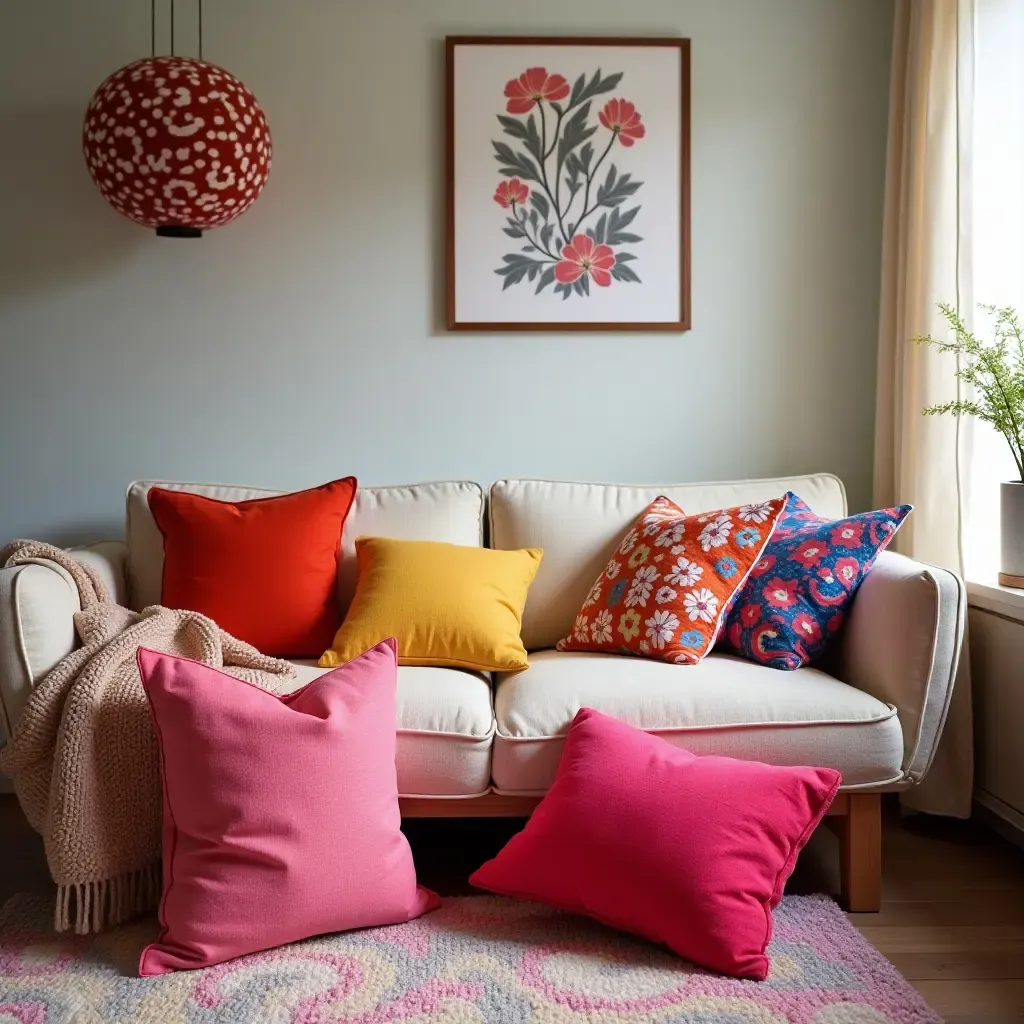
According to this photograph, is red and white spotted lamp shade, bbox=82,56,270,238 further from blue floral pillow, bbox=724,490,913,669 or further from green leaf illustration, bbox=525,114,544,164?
blue floral pillow, bbox=724,490,913,669

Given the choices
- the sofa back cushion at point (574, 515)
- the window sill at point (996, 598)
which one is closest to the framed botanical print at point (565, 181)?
the sofa back cushion at point (574, 515)

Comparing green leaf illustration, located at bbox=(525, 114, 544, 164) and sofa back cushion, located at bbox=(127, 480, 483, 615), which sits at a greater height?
green leaf illustration, located at bbox=(525, 114, 544, 164)

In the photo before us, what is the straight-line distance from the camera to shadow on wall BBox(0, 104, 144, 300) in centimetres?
275

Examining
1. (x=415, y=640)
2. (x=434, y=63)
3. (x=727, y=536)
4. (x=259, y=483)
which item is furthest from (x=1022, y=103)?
(x=259, y=483)

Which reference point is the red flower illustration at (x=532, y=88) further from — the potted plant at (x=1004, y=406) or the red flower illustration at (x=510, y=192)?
the potted plant at (x=1004, y=406)

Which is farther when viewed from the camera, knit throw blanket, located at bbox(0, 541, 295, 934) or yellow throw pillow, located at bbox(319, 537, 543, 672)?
yellow throw pillow, located at bbox(319, 537, 543, 672)

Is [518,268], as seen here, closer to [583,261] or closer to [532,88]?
[583,261]

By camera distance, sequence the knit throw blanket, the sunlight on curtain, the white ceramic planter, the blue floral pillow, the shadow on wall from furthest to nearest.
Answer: the shadow on wall, the sunlight on curtain, the white ceramic planter, the blue floral pillow, the knit throw blanket

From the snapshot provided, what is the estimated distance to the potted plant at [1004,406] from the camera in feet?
7.45

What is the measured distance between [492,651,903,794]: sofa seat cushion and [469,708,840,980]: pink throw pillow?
76mm

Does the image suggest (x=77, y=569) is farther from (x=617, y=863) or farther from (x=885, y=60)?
(x=885, y=60)

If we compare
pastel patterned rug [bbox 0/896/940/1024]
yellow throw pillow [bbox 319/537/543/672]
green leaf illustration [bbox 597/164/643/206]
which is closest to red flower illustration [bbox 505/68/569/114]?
green leaf illustration [bbox 597/164/643/206]

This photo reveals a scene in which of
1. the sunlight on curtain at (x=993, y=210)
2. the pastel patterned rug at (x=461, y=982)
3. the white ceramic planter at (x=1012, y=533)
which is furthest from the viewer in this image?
the sunlight on curtain at (x=993, y=210)

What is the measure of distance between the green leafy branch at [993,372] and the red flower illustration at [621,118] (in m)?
0.95
